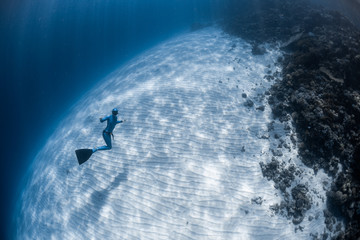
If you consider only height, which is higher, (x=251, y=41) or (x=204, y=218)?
(x=251, y=41)

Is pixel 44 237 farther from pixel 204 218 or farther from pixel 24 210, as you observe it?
pixel 204 218

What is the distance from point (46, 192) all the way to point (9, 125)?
146 feet

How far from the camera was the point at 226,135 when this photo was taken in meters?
6.46

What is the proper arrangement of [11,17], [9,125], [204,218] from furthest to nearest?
1. [9,125]
2. [11,17]
3. [204,218]

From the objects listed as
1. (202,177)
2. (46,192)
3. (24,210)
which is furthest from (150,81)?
(24,210)

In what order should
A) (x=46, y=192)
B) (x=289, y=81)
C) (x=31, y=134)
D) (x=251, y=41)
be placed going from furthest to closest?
(x=31, y=134)
(x=251, y=41)
(x=46, y=192)
(x=289, y=81)

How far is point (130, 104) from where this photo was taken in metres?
9.20

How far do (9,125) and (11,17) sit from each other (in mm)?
23243

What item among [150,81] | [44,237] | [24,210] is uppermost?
[150,81]

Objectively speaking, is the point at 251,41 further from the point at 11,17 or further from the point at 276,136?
the point at 11,17

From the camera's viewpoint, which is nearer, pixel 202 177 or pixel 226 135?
pixel 202 177

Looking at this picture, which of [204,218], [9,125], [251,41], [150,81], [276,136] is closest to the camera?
[204,218]

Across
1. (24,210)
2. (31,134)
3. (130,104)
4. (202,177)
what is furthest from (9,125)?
(202,177)

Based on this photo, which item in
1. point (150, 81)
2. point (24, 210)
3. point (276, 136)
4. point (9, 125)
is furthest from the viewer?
point (9, 125)
